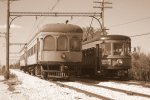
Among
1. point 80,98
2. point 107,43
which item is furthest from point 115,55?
point 80,98

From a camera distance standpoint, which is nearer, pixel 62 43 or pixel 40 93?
pixel 40 93

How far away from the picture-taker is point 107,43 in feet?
74.0

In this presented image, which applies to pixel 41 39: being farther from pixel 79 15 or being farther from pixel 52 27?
pixel 79 15

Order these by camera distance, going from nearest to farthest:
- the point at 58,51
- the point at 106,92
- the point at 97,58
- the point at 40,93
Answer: the point at 40,93 < the point at 106,92 < the point at 58,51 < the point at 97,58

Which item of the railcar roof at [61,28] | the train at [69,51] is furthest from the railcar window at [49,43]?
the railcar roof at [61,28]

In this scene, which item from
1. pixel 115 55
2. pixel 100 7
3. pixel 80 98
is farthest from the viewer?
pixel 100 7

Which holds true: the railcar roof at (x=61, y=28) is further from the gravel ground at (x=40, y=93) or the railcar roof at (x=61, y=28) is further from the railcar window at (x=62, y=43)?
the gravel ground at (x=40, y=93)

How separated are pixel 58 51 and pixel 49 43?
0.75 meters

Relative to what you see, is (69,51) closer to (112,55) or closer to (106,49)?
(106,49)

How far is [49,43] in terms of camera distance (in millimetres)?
20484

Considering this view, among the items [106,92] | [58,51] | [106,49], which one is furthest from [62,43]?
[106,92]

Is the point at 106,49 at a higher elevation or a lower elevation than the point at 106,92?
higher

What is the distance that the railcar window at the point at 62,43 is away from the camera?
20484 millimetres

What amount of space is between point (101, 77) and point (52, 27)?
7.50 metres
